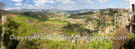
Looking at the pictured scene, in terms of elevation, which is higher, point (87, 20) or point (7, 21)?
point (7, 21)

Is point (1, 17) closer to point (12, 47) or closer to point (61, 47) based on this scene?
point (12, 47)

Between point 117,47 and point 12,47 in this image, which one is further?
point 12,47

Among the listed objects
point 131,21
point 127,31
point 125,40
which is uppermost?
point 131,21

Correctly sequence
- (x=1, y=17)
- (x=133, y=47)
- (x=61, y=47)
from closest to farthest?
1. (x=133, y=47)
2. (x=1, y=17)
3. (x=61, y=47)

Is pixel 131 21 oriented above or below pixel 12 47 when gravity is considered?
above

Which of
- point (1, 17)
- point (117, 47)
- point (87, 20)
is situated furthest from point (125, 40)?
point (87, 20)

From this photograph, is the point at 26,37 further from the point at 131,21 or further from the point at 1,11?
the point at 131,21

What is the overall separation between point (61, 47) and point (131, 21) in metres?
3.41

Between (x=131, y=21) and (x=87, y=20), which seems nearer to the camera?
(x=131, y=21)

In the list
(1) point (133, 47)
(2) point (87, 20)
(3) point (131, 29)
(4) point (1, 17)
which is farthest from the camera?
(2) point (87, 20)

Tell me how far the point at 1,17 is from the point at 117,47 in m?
4.76

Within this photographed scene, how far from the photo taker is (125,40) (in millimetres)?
3279

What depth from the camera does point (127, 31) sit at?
131 inches

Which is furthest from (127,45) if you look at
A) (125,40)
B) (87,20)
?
(87,20)
